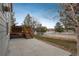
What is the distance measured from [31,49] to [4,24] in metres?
0.61

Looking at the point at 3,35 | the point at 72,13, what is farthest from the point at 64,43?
the point at 3,35

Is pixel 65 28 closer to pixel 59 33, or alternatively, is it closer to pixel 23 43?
pixel 59 33

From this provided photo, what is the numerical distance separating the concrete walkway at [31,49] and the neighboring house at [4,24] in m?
0.11

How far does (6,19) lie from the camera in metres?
2.97

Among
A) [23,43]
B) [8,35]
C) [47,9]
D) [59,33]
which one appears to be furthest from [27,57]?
[47,9]

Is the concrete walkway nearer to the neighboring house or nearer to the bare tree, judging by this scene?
the neighboring house

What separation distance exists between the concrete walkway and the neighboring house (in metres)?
0.11

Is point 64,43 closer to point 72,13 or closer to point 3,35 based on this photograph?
point 72,13

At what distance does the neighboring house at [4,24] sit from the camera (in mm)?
2762

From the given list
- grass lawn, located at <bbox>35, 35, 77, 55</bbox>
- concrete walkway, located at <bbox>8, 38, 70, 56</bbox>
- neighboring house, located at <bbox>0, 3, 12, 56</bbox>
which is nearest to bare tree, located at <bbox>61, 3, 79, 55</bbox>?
grass lawn, located at <bbox>35, 35, 77, 55</bbox>

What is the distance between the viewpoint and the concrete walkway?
3.04 meters

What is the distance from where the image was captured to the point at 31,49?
3.05 metres

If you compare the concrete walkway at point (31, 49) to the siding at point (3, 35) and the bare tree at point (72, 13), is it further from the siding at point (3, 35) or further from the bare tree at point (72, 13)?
the bare tree at point (72, 13)

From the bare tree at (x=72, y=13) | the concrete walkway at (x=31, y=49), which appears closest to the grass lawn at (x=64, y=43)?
the concrete walkway at (x=31, y=49)
